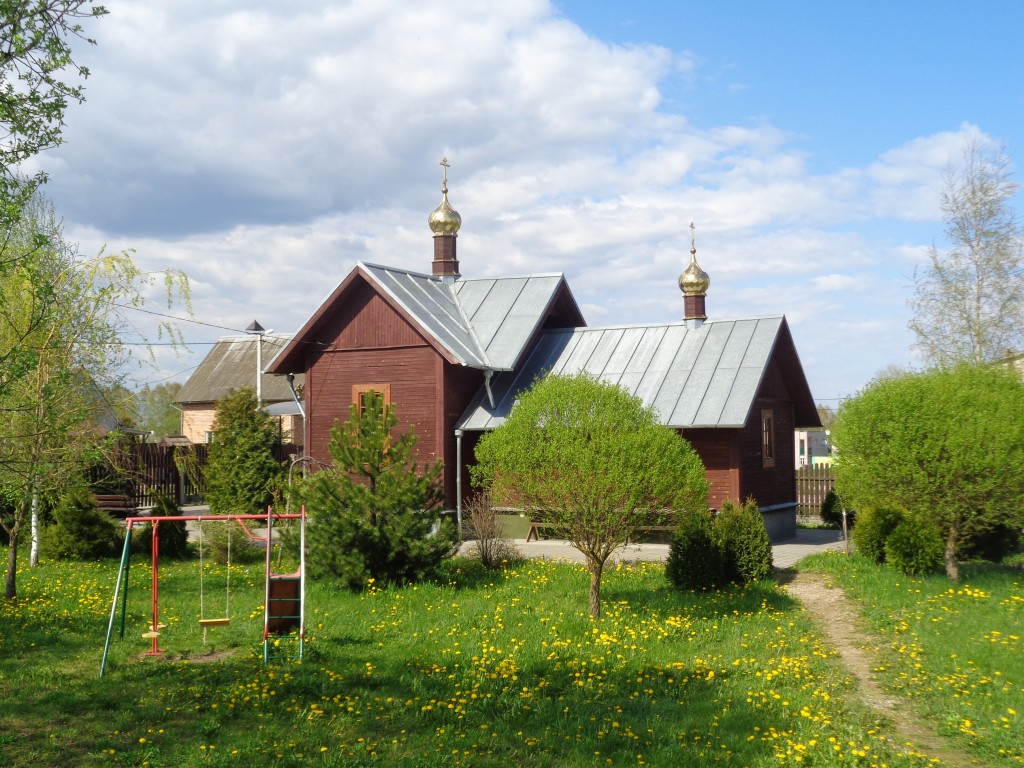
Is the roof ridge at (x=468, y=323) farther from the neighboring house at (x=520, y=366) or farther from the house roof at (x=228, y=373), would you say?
the house roof at (x=228, y=373)

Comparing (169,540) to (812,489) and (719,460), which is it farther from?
(812,489)

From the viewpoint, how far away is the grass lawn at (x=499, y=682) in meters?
7.32

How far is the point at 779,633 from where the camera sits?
449 inches

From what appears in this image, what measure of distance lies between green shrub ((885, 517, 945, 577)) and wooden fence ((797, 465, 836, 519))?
42.2 feet

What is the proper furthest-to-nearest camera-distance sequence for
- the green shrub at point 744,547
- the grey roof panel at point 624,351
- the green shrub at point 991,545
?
the grey roof panel at point 624,351 → the green shrub at point 991,545 → the green shrub at point 744,547

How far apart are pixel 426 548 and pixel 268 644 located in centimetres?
423

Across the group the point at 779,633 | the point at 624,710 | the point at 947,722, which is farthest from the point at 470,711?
the point at 779,633

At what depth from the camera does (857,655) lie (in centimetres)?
1079

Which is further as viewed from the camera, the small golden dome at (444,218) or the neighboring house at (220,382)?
the neighboring house at (220,382)

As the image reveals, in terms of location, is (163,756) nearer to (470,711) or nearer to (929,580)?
(470,711)

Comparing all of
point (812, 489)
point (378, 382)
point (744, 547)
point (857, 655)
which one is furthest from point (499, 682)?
point (812, 489)

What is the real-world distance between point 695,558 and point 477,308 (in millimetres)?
11716

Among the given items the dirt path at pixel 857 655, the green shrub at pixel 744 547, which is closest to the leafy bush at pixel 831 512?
the dirt path at pixel 857 655

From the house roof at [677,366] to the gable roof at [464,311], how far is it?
90cm
